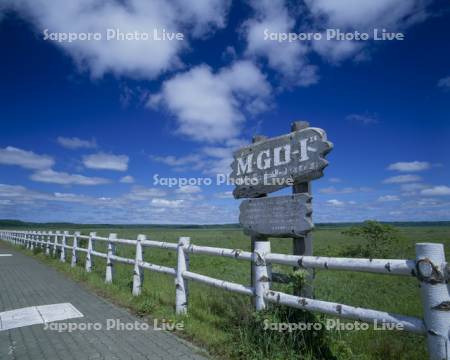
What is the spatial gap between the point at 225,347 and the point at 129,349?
1.22 metres

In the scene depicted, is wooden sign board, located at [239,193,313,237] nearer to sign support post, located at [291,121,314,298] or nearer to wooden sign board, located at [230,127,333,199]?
sign support post, located at [291,121,314,298]

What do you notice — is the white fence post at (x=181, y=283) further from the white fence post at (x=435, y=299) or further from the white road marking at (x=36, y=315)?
the white fence post at (x=435, y=299)

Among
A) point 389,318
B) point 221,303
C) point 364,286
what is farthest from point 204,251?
point 364,286

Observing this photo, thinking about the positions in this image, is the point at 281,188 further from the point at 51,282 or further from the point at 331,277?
the point at 331,277

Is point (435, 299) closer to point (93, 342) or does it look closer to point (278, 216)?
point (278, 216)

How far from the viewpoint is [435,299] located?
2.90m

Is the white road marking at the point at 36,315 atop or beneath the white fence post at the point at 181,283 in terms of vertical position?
beneath

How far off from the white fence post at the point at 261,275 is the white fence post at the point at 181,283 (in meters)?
1.88

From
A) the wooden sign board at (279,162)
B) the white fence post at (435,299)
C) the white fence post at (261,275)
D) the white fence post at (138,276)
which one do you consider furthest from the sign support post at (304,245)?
the white fence post at (138,276)

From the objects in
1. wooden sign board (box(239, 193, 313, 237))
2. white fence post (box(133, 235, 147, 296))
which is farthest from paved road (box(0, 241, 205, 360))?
wooden sign board (box(239, 193, 313, 237))

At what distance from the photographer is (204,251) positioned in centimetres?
597

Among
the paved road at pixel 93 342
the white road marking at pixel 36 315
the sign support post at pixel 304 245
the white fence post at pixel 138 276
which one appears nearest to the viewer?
the paved road at pixel 93 342

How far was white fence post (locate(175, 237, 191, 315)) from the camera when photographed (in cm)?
620

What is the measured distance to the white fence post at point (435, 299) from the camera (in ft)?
9.31
